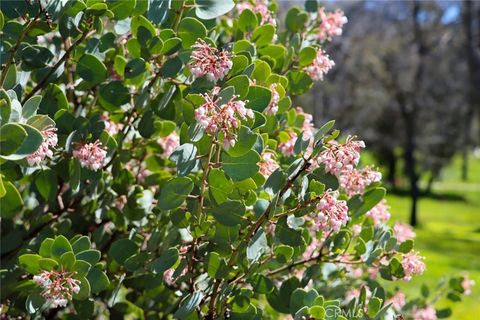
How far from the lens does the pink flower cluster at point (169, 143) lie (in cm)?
223

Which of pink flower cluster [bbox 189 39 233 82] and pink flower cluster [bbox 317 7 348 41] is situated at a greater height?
pink flower cluster [bbox 189 39 233 82]

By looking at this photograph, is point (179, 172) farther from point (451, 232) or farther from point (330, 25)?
point (451, 232)

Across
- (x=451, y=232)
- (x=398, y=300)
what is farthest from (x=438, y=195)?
(x=398, y=300)

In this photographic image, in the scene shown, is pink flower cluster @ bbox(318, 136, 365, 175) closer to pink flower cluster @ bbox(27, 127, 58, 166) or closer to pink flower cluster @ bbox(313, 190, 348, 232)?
pink flower cluster @ bbox(313, 190, 348, 232)

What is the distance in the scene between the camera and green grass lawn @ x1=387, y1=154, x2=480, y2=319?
25.0 feet

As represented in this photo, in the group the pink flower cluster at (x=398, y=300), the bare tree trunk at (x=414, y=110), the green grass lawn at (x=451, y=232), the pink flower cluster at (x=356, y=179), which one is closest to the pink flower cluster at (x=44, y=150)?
the pink flower cluster at (x=356, y=179)

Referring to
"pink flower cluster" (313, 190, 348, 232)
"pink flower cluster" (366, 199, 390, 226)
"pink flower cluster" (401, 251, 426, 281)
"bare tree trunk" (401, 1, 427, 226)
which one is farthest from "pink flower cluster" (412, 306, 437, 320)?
"bare tree trunk" (401, 1, 427, 226)

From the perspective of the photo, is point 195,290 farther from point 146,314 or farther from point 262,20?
point 262,20

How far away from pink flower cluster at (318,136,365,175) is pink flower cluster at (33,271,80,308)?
2.22 ft

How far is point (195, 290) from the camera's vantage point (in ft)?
6.36

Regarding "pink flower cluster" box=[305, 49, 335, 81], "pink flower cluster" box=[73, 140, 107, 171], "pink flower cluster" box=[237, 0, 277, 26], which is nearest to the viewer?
"pink flower cluster" box=[73, 140, 107, 171]

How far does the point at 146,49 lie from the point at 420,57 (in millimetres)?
17668

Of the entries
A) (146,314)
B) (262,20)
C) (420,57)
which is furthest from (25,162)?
(420,57)

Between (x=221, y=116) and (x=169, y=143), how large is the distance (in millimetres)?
747
